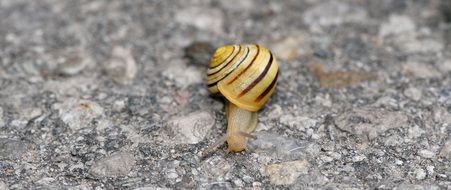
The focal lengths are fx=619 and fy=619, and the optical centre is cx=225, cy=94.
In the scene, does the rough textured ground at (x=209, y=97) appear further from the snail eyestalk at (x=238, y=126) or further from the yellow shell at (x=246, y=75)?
the yellow shell at (x=246, y=75)

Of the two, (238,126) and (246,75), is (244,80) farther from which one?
(238,126)

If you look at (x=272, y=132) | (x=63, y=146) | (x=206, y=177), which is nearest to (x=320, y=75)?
(x=272, y=132)

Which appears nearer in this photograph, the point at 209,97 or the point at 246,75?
the point at 246,75

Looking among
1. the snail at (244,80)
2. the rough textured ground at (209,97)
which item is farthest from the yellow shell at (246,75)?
the rough textured ground at (209,97)

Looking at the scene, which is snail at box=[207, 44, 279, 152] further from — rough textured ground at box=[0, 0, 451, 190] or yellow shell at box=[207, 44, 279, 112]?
rough textured ground at box=[0, 0, 451, 190]

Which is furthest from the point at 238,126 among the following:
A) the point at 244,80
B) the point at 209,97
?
the point at 209,97

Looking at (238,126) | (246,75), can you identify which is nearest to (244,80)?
(246,75)

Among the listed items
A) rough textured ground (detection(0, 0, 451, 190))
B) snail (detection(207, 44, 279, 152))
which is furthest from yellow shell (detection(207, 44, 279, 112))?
rough textured ground (detection(0, 0, 451, 190))

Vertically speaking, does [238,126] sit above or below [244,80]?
below
